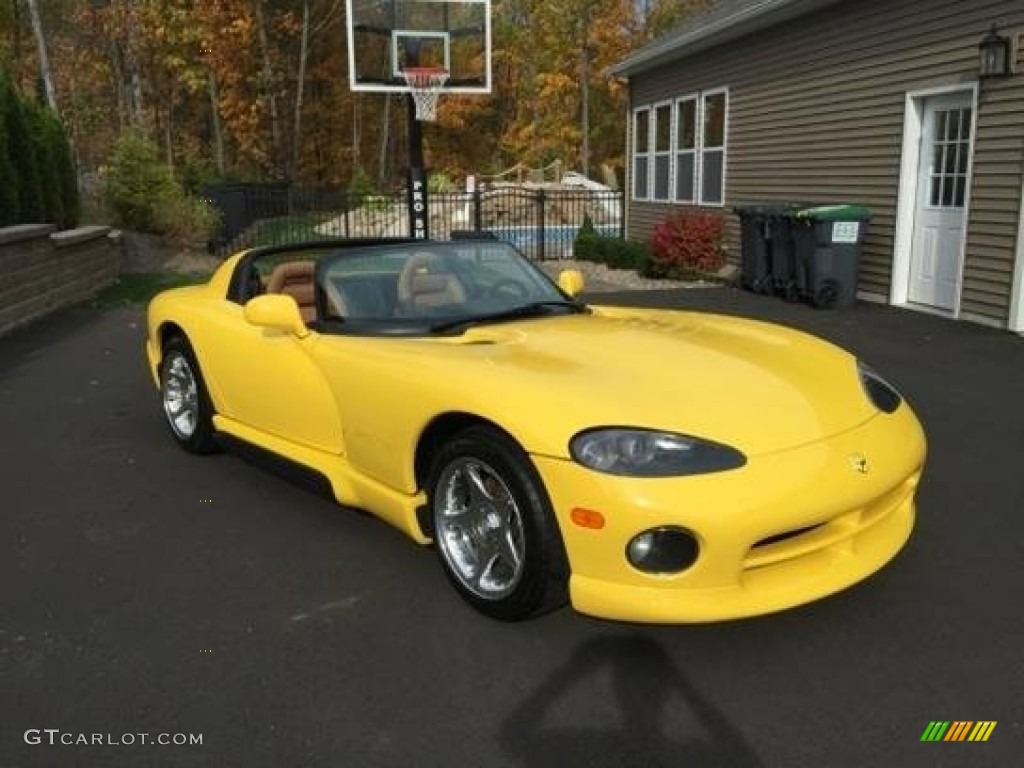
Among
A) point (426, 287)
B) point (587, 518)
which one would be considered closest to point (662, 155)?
point (426, 287)

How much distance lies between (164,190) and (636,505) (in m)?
16.6

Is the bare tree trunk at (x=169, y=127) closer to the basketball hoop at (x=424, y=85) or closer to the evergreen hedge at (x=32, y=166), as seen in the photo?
the basketball hoop at (x=424, y=85)

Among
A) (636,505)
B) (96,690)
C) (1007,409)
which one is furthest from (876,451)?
(1007,409)

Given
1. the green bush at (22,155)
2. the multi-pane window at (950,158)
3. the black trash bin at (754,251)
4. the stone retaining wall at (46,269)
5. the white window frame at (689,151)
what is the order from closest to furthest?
the multi-pane window at (950,158) → the stone retaining wall at (46,269) → the green bush at (22,155) → the black trash bin at (754,251) → the white window frame at (689,151)

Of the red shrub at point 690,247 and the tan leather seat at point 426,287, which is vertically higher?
the tan leather seat at point 426,287

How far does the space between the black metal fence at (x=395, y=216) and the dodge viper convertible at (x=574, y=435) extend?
1495 centimetres

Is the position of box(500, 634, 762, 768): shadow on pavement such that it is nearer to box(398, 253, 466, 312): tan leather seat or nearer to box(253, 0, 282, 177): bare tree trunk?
box(398, 253, 466, 312): tan leather seat

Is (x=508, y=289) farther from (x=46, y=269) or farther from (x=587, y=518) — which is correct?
(x=46, y=269)

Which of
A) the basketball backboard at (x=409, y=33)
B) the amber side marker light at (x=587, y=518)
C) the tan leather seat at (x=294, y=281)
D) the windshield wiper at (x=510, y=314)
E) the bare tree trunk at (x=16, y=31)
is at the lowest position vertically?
the amber side marker light at (x=587, y=518)

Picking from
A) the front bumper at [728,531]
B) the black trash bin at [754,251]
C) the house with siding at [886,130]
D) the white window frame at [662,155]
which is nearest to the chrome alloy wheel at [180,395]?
the front bumper at [728,531]

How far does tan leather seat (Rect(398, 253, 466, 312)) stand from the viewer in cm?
419

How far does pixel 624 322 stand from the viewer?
4180 millimetres

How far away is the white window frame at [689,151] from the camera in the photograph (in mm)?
16375

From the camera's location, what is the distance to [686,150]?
669 inches
